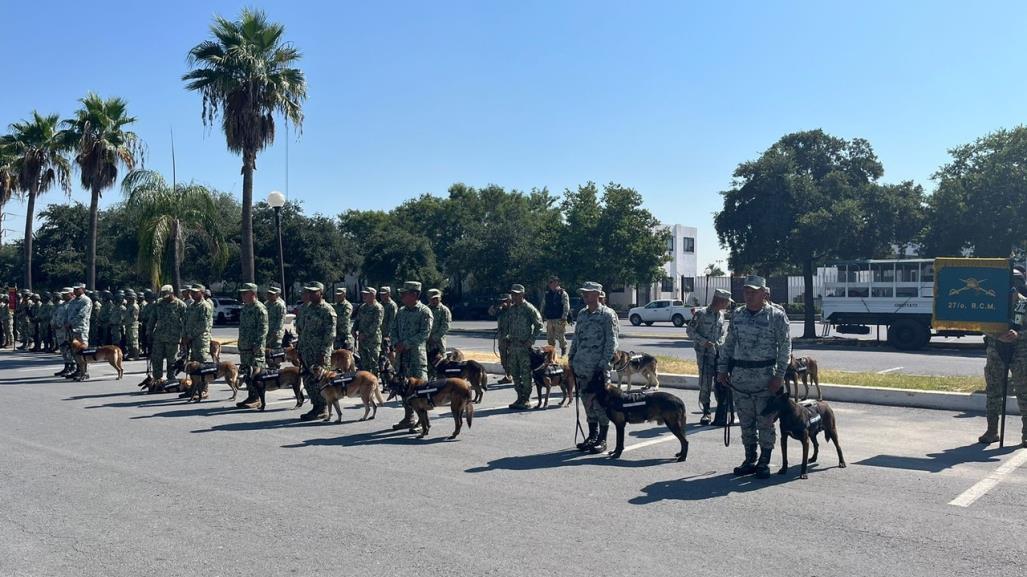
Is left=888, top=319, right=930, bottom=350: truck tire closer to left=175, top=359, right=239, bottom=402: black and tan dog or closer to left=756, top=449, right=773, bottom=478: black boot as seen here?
left=756, top=449, right=773, bottom=478: black boot

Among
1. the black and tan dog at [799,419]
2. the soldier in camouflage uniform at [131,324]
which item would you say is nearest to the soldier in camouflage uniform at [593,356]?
the black and tan dog at [799,419]

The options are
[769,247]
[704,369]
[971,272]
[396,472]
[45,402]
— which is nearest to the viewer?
[396,472]

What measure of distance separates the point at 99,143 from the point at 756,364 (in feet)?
87.8

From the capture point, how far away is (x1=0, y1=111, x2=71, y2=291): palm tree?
3186 cm

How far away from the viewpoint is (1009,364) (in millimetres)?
9164

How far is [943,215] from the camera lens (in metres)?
26.5

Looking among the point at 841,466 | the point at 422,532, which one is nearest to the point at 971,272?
the point at 841,466

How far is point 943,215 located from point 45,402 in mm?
25273

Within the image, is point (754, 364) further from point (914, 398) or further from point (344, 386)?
point (914, 398)

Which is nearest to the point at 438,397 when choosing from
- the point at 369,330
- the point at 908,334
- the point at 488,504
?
the point at 488,504

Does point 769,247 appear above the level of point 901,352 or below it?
above

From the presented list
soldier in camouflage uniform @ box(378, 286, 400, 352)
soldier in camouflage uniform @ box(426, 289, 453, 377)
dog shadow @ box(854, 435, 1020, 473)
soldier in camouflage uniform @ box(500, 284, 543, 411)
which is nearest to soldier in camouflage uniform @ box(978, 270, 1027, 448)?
dog shadow @ box(854, 435, 1020, 473)

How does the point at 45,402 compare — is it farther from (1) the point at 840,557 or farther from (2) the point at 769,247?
(2) the point at 769,247

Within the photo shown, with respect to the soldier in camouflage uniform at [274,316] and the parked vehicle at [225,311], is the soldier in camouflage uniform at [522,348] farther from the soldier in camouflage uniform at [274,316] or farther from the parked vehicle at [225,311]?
the parked vehicle at [225,311]
